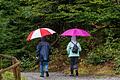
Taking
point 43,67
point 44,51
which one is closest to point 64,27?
point 43,67

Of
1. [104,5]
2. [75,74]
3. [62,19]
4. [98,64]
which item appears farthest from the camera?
[62,19]

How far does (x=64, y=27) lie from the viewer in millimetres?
24891

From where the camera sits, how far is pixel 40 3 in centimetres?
2350

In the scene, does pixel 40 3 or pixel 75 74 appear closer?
pixel 75 74

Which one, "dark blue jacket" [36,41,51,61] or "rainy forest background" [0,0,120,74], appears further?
"rainy forest background" [0,0,120,74]

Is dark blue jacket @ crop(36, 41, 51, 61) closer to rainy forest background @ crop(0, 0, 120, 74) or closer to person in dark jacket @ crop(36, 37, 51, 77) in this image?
person in dark jacket @ crop(36, 37, 51, 77)

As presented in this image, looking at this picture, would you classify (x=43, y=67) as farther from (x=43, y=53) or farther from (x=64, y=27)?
(x=64, y=27)

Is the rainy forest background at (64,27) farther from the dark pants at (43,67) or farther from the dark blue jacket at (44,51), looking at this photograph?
the dark blue jacket at (44,51)

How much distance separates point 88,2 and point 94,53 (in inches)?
126

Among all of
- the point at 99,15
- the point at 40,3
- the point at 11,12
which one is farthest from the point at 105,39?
the point at 11,12

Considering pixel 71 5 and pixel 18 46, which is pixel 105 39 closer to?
pixel 71 5

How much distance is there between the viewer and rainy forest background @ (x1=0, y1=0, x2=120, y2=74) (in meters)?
20.5

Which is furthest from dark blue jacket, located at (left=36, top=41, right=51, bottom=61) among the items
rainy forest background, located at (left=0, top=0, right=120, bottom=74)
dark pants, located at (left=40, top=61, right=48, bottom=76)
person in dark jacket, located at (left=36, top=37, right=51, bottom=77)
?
rainy forest background, located at (left=0, top=0, right=120, bottom=74)

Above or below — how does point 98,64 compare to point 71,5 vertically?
below
